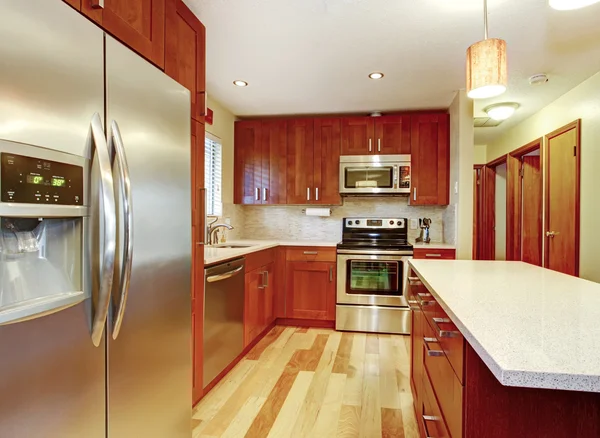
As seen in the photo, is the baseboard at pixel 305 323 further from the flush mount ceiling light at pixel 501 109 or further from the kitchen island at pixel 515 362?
the flush mount ceiling light at pixel 501 109

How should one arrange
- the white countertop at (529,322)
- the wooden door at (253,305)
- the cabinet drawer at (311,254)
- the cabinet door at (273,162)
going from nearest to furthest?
1. the white countertop at (529,322)
2. the wooden door at (253,305)
3. the cabinet drawer at (311,254)
4. the cabinet door at (273,162)

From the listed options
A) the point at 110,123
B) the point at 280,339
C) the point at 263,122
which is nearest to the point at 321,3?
the point at 110,123

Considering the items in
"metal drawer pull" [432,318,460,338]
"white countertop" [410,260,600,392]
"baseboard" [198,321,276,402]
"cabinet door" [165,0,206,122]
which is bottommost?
"baseboard" [198,321,276,402]

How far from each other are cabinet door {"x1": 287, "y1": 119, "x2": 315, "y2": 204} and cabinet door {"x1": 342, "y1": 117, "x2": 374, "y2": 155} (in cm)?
37

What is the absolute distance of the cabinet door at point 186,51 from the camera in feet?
5.52

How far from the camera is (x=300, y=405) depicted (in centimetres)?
219

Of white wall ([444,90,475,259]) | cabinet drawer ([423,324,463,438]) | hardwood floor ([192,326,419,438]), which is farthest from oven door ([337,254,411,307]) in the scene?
cabinet drawer ([423,324,463,438])

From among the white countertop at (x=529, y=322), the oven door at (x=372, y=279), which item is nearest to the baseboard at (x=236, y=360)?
the oven door at (x=372, y=279)

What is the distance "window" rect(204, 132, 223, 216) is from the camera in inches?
144

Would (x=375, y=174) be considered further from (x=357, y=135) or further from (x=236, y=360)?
(x=236, y=360)

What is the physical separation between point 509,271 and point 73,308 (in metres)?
1.91

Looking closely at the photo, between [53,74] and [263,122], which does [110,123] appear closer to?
[53,74]

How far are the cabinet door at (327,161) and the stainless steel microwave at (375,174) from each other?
0.28 ft

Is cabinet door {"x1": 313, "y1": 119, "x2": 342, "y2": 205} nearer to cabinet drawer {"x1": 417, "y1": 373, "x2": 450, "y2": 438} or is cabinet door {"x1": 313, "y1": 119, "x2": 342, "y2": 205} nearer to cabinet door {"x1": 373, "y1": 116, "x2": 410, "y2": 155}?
cabinet door {"x1": 373, "y1": 116, "x2": 410, "y2": 155}
